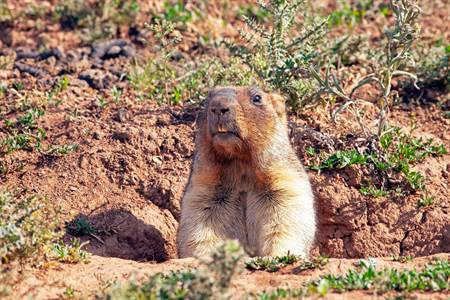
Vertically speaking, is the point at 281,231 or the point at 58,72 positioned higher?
the point at 58,72

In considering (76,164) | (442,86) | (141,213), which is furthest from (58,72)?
(442,86)

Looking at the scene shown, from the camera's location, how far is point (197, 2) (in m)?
12.0

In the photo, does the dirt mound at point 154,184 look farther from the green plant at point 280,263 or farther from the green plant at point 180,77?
the green plant at point 280,263

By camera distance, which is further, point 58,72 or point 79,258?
point 58,72

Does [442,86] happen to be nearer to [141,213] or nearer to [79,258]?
[141,213]

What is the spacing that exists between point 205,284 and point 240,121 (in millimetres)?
2246

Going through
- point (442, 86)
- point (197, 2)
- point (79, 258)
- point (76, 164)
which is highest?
point (197, 2)

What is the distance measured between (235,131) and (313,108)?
2676 mm

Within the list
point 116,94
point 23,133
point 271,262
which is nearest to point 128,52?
point 116,94

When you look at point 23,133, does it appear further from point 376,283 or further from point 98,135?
point 376,283

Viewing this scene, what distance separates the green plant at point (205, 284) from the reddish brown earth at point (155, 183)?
2.90m

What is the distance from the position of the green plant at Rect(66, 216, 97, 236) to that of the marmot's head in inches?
70.2

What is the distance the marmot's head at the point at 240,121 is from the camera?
6.81m

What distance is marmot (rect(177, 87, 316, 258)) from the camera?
6.93 meters
